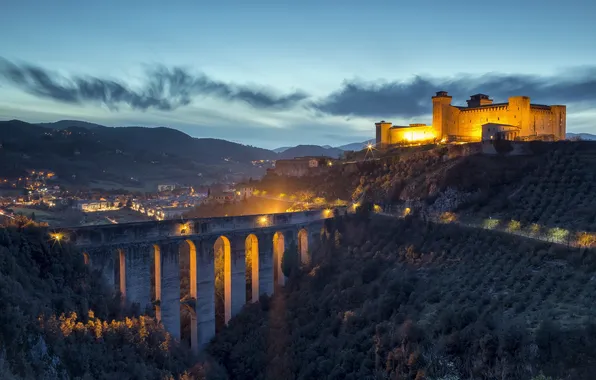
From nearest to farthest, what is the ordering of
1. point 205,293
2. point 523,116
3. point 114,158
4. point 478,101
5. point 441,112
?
point 205,293 → point 523,116 → point 441,112 → point 478,101 → point 114,158

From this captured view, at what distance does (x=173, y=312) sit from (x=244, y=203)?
30.6m

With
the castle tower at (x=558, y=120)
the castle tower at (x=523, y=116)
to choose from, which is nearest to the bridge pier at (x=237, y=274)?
the castle tower at (x=523, y=116)

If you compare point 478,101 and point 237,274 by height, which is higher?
point 478,101

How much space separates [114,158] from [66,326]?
116712 mm

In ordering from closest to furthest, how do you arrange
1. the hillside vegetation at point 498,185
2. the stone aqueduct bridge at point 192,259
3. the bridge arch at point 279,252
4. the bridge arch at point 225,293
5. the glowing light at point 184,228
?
1. the stone aqueduct bridge at point 192,259
2. the hillside vegetation at point 498,185
3. the glowing light at point 184,228
4. the bridge arch at point 225,293
5. the bridge arch at point 279,252

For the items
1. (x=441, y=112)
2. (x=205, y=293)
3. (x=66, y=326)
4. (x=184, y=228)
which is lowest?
(x=205, y=293)

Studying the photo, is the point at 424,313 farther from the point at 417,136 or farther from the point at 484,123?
the point at 417,136

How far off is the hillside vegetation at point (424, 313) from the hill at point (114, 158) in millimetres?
73582

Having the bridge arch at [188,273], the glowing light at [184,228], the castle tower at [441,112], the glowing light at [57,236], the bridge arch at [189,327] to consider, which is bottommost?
the bridge arch at [189,327]

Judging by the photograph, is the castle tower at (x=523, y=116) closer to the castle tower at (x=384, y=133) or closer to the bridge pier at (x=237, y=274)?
the castle tower at (x=384, y=133)

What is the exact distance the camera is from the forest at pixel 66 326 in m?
13.1

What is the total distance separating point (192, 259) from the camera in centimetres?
2542

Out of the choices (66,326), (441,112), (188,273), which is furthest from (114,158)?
(66,326)

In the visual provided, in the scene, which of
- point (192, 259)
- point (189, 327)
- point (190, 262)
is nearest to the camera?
point (192, 259)
